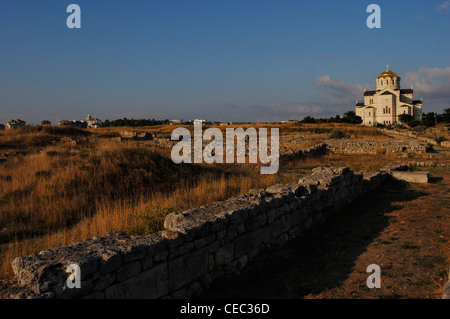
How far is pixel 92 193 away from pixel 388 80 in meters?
93.7

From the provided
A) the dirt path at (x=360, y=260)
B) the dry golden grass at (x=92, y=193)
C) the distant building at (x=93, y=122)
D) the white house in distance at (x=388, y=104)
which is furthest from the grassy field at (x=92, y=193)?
the white house in distance at (x=388, y=104)

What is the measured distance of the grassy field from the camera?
20.7ft

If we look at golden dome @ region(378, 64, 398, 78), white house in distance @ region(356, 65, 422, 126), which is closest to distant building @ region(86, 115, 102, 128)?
white house in distance @ region(356, 65, 422, 126)

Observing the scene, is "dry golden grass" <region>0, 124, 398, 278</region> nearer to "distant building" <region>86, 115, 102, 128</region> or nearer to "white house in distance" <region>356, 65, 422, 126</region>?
"distant building" <region>86, 115, 102, 128</region>

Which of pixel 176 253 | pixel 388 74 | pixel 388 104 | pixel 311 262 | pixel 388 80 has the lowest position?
pixel 311 262

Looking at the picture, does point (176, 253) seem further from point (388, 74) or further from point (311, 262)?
point (388, 74)

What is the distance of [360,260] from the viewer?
601 cm

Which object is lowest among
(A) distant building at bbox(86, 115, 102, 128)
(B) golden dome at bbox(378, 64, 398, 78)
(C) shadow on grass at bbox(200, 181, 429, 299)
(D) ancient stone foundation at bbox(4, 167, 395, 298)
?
(C) shadow on grass at bbox(200, 181, 429, 299)

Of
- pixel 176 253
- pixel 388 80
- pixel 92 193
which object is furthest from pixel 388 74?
pixel 176 253

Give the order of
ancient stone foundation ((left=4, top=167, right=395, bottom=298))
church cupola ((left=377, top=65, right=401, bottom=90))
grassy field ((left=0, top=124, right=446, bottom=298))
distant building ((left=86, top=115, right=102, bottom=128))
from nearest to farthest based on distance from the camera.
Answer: ancient stone foundation ((left=4, top=167, right=395, bottom=298))
grassy field ((left=0, top=124, right=446, bottom=298))
distant building ((left=86, top=115, right=102, bottom=128))
church cupola ((left=377, top=65, right=401, bottom=90))

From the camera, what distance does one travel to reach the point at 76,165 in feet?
37.2

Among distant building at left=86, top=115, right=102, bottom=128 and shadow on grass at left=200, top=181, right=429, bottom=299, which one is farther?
distant building at left=86, top=115, right=102, bottom=128

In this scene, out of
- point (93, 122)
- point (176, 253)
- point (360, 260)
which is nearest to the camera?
point (176, 253)

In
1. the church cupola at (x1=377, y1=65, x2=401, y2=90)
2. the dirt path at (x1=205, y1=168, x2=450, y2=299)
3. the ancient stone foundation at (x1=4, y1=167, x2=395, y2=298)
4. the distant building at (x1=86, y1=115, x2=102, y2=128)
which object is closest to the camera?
the ancient stone foundation at (x1=4, y1=167, x2=395, y2=298)
